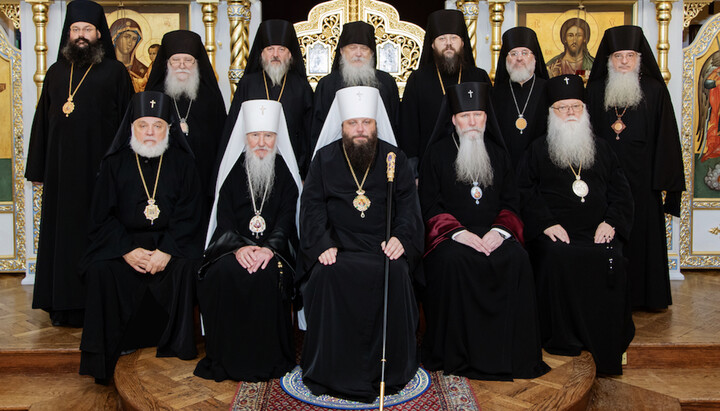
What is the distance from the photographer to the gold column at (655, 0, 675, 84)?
6.12m

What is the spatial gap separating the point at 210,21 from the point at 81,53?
1542 mm

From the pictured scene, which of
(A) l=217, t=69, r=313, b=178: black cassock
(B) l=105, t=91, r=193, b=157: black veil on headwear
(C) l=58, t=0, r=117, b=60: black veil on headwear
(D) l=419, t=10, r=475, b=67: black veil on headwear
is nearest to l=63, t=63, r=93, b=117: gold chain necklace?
(C) l=58, t=0, r=117, b=60: black veil on headwear

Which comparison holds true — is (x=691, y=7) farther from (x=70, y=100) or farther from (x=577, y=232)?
(x=70, y=100)

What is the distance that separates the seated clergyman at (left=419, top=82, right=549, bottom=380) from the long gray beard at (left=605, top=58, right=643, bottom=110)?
4.12 feet

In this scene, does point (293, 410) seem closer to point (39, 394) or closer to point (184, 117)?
point (39, 394)

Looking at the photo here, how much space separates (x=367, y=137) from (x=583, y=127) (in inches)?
65.9

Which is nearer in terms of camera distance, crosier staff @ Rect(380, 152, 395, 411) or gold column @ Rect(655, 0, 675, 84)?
crosier staff @ Rect(380, 152, 395, 411)

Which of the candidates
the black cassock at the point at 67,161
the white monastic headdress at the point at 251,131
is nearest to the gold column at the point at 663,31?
A: the white monastic headdress at the point at 251,131

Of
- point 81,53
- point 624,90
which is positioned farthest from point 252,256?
point 624,90

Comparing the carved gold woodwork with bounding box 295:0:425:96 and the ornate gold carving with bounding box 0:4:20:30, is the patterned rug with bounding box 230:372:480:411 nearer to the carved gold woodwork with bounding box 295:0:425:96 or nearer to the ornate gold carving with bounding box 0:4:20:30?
the carved gold woodwork with bounding box 295:0:425:96

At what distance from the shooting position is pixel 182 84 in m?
5.13

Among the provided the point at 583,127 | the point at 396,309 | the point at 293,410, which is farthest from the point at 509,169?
the point at 293,410

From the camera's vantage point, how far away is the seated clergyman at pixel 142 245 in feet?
13.6

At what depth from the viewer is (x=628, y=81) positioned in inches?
203
